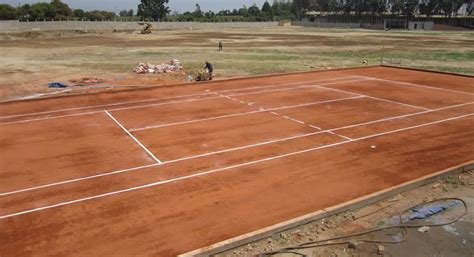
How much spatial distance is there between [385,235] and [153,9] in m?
116

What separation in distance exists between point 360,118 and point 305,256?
9.80 meters

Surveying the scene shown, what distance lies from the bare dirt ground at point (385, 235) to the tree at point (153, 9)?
11215 centimetres

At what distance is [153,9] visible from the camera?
11544cm

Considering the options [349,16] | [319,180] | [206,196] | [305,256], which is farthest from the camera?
[349,16]

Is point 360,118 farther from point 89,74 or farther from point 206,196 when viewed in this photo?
point 89,74

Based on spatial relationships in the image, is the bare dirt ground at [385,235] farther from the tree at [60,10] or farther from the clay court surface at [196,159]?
the tree at [60,10]

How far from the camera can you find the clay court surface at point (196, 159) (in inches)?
313

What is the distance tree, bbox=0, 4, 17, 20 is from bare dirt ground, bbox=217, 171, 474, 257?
306 feet

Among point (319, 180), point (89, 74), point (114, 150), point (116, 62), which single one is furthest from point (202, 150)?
point (116, 62)

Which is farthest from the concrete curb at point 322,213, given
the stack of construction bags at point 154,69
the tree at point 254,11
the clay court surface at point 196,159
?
the tree at point 254,11

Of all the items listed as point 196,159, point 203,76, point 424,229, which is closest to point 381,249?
point 424,229

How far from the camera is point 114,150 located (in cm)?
1232

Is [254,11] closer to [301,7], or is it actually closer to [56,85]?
[301,7]

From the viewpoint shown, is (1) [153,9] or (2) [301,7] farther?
(2) [301,7]
